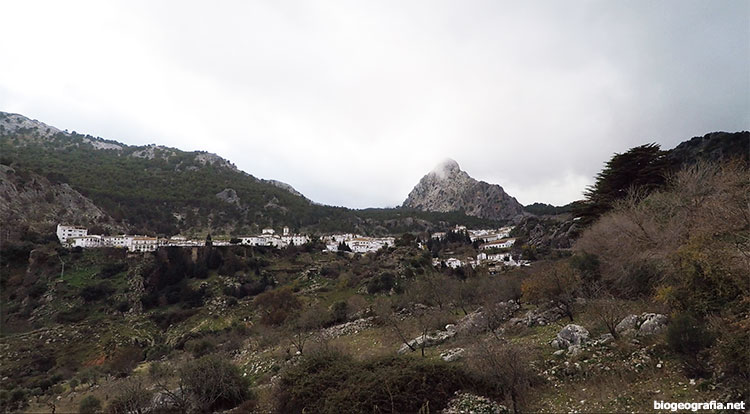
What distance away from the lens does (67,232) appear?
62.8m

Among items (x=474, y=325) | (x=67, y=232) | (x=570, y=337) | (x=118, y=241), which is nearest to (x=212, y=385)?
(x=474, y=325)

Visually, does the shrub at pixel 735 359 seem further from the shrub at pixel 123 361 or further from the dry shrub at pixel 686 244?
the shrub at pixel 123 361

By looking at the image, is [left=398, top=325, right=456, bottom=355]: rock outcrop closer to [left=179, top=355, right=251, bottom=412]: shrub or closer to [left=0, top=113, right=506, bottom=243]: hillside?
[left=179, top=355, right=251, bottom=412]: shrub

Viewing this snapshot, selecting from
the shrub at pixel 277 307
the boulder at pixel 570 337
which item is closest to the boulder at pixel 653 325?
the boulder at pixel 570 337

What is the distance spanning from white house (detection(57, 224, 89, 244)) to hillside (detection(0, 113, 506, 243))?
10739 mm

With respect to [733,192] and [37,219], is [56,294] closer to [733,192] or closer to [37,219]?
[37,219]

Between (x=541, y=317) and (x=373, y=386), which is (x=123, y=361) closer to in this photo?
(x=373, y=386)

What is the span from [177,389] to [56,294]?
A: 43.0 metres

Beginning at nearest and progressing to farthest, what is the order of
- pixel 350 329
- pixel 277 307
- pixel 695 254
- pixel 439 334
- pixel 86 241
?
pixel 695 254 < pixel 439 334 < pixel 350 329 < pixel 277 307 < pixel 86 241

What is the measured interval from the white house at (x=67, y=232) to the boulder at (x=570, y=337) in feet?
259

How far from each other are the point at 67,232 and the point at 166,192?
53.5 meters

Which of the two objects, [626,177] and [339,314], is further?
[339,314]

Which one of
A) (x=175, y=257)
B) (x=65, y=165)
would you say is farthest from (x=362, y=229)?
(x=65, y=165)

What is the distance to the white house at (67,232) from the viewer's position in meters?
61.7
